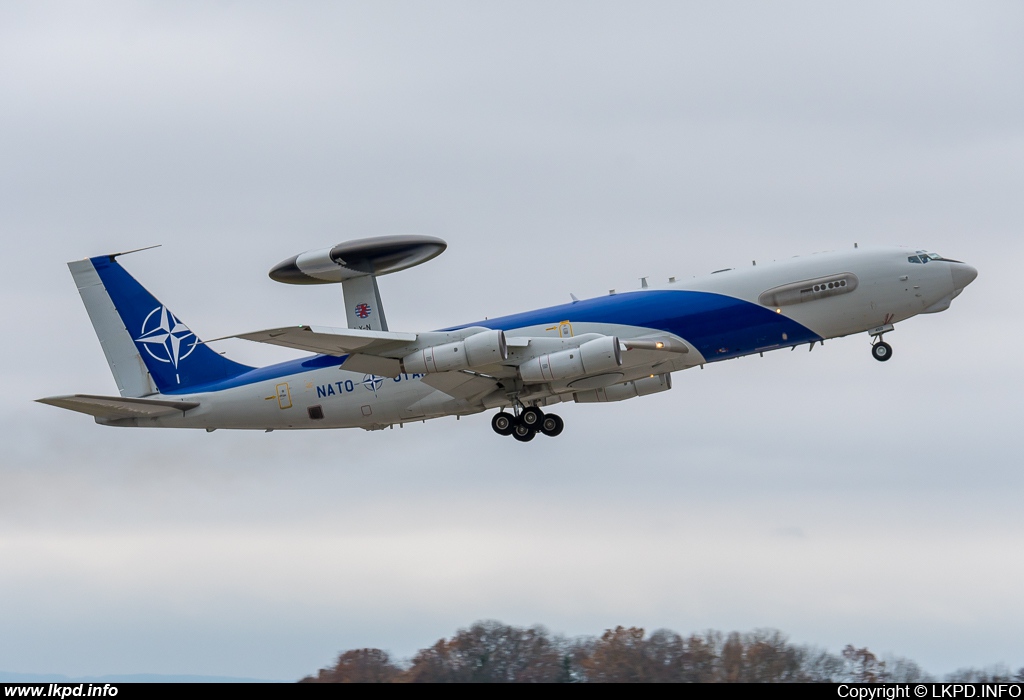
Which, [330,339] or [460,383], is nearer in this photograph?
[330,339]

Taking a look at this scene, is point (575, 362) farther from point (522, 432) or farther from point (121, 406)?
point (121, 406)

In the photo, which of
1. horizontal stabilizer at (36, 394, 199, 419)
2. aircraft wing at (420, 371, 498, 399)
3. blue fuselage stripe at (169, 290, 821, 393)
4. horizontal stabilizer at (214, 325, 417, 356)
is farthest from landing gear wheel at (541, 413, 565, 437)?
horizontal stabilizer at (36, 394, 199, 419)

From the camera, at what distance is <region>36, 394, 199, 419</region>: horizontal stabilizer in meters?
44.0

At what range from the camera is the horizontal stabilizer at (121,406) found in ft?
144

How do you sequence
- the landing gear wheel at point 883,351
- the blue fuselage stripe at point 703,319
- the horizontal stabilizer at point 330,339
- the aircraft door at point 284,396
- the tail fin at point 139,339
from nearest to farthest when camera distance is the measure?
1. the horizontal stabilizer at point 330,339
2. the blue fuselage stripe at point 703,319
3. the landing gear wheel at point 883,351
4. the aircraft door at point 284,396
5. the tail fin at point 139,339

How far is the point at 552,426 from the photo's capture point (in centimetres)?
4444

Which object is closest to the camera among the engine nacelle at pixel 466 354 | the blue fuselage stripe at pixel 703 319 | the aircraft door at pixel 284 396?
the engine nacelle at pixel 466 354

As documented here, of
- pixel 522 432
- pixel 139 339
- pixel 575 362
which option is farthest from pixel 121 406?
pixel 575 362

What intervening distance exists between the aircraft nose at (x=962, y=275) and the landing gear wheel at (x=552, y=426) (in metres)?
14.2

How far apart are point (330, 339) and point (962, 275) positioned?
2074cm

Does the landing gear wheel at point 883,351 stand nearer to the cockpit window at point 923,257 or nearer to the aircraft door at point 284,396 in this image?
the cockpit window at point 923,257

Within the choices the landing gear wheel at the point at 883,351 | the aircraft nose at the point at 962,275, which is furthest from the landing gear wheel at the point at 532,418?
the aircraft nose at the point at 962,275

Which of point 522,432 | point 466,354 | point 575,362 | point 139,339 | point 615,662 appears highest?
point 139,339
